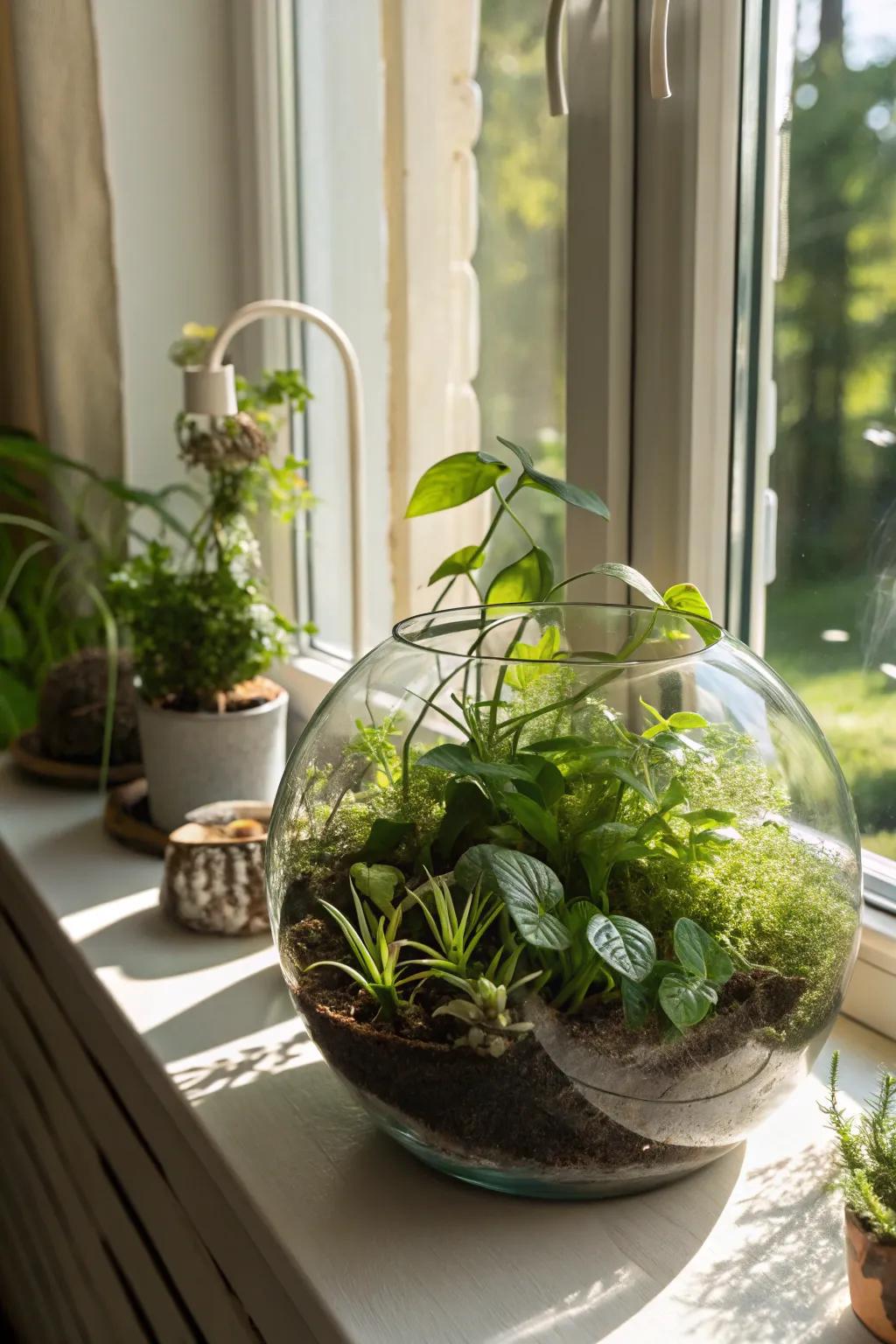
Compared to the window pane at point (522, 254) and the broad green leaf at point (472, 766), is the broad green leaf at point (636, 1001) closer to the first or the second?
the broad green leaf at point (472, 766)

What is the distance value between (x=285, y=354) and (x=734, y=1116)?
4.10 ft

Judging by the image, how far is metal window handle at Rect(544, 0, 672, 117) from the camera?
29.8 inches

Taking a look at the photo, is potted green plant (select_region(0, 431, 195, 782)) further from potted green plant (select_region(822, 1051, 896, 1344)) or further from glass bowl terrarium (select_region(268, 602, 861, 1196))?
potted green plant (select_region(822, 1051, 896, 1344))

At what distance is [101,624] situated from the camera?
1650mm

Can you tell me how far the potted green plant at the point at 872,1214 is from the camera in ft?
1.88

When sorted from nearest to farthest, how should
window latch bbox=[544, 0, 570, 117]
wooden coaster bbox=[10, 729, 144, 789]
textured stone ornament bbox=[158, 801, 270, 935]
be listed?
window latch bbox=[544, 0, 570, 117] → textured stone ornament bbox=[158, 801, 270, 935] → wooden coaster bbox=[10, 729, 144, 789]

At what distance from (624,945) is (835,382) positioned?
0.49 meters

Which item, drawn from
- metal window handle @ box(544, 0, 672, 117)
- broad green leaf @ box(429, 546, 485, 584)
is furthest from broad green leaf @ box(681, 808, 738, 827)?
metal window handle @ box(544, 0, 672, 117)

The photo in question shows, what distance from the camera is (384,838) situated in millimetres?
642

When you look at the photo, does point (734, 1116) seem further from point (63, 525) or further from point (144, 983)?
point (63, 525)

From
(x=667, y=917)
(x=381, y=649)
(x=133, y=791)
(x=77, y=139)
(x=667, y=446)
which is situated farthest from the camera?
(x=77, y=139)

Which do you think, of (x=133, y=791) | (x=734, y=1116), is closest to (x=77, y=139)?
(x=133, y=791)

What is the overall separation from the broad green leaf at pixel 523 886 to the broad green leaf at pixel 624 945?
0.02 metres

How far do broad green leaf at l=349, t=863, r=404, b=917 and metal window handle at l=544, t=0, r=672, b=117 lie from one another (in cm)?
49
